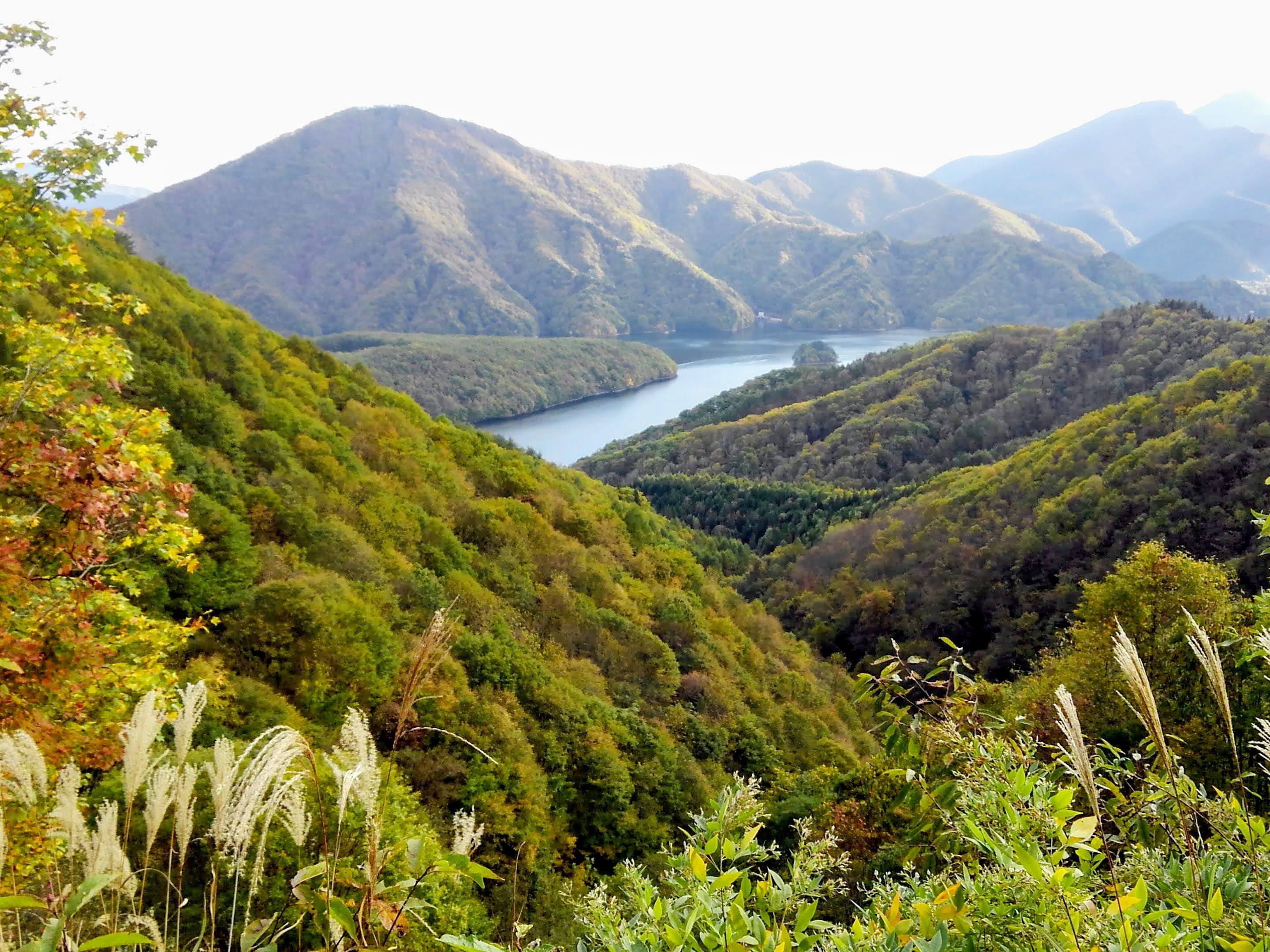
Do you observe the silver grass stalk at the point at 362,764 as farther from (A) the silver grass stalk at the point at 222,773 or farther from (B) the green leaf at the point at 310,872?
(A) the silver grass stalk at the point at 222,773

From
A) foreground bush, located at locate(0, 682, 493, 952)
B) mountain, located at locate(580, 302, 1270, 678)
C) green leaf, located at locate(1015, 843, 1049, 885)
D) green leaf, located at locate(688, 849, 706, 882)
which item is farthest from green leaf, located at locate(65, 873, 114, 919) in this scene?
mountain, located at locate(580, 302, 1270, 678)

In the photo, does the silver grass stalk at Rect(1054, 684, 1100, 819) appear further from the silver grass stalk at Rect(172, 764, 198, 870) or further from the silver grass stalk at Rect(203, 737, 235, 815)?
the silver grass stalk at Rect(172, 764, 198, 870)

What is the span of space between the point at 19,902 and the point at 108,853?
2.16 feet

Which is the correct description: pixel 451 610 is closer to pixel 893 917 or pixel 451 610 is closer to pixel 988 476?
pixel 893 917

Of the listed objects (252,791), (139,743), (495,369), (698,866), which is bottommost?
(698,866)

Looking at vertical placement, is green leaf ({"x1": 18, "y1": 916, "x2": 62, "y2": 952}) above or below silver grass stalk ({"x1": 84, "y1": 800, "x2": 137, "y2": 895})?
above

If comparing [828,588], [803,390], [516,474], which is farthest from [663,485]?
[516,474]

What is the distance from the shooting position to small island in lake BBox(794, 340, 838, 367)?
18800cm

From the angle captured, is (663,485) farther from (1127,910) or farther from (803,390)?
(1127,910)

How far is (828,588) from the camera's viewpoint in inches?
2078

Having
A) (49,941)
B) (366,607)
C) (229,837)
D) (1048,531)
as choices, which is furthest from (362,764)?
(1048,531)

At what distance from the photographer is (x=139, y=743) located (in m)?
2.25

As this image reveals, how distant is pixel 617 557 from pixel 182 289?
18.8m

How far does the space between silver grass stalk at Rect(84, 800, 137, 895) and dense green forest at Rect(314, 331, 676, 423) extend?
135 m
